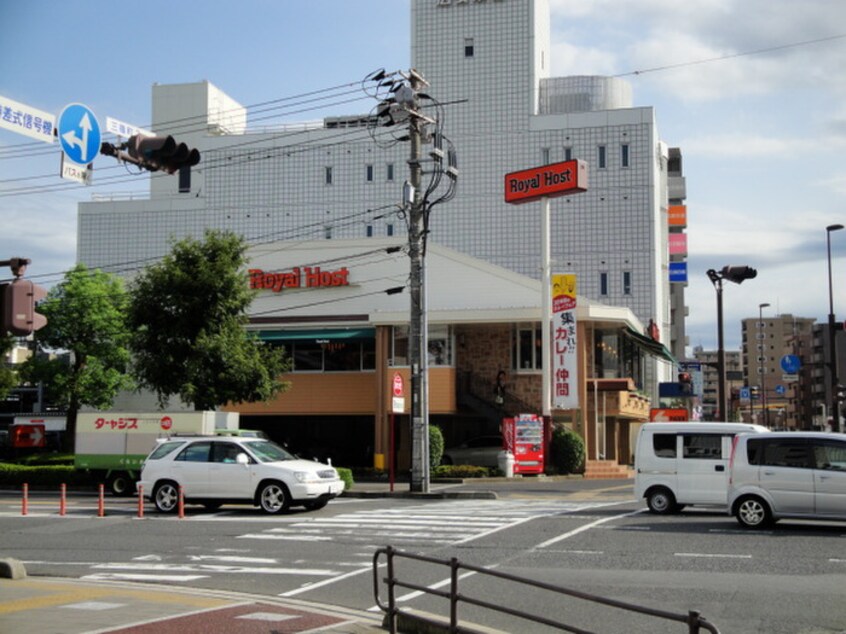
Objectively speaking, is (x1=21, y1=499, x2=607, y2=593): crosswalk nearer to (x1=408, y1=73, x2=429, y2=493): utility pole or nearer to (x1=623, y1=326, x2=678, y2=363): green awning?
(x1=408, y1=73, x2=429, y2=493): utility pole

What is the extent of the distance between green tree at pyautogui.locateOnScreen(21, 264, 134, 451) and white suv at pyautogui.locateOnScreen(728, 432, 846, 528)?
115ft

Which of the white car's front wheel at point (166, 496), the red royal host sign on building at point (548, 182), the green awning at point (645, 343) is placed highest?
the red royal host sign on building at point (548, 182)

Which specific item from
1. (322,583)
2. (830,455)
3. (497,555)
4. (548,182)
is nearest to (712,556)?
(497,555)

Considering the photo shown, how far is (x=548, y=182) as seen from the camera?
41.9 meters

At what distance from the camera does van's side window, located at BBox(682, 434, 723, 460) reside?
22.2 metres

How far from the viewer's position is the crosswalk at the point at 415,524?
1867cm

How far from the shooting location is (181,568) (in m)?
15.6

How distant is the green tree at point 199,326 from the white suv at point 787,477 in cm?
2165

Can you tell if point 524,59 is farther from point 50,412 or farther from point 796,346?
point 796,346

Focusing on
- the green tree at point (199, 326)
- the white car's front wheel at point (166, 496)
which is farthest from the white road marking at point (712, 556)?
the green tree at point (199, 326)

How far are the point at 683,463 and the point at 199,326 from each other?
2036cm

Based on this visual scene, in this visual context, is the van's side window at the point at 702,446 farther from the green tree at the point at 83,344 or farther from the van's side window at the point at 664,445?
the green tree at the point at 83,344

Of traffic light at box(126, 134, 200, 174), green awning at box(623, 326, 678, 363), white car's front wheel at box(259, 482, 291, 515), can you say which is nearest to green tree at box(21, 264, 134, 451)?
green awning at box(623, 326, 678, 363)

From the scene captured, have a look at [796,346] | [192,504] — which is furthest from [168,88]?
[796,346]
